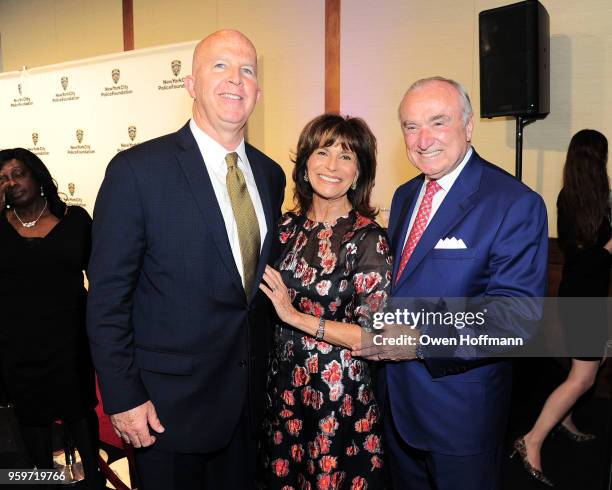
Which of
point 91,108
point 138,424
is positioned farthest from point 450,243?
point 91,108

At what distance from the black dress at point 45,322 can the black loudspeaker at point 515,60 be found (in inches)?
106

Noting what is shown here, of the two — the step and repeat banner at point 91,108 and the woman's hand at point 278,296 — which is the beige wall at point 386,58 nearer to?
the step and repeat banner at point 91,108

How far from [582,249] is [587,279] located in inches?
7.4

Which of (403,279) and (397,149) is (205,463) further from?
(397,149)

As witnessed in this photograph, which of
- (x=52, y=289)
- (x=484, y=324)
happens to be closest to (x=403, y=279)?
(x=484, y=324)

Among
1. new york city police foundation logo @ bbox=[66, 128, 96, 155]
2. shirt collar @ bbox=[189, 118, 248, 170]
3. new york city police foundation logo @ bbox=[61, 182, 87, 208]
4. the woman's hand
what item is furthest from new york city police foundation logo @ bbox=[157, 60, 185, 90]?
the woman's hand

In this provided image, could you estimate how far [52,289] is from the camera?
2451mm

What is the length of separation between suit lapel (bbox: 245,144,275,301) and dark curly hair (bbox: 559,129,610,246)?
7.05 ft

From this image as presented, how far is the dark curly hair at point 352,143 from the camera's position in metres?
2.11

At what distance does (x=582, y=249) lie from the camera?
3.28m

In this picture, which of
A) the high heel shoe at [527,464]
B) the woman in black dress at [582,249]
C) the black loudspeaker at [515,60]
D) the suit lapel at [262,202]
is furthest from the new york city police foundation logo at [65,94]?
the high heel shoe at [527,464]

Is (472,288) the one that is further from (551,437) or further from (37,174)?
(551,437)

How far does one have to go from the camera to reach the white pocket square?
5.65 feet

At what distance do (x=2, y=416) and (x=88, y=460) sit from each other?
5.18ft
